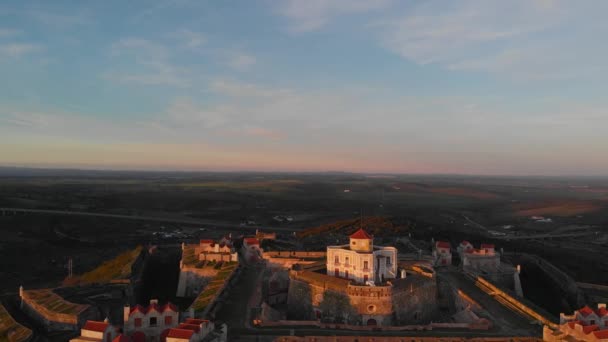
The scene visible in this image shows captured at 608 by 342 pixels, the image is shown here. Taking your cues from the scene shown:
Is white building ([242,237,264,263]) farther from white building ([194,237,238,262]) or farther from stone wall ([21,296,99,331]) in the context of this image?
stone wall ([21,296,99,331])

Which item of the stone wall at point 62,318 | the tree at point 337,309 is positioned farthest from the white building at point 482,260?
the stone wall at point 62,318

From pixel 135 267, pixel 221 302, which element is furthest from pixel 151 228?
pixel 221 302

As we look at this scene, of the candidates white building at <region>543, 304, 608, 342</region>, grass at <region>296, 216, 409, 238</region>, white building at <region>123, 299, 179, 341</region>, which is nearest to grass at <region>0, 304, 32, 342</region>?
white building at <region>123, 299, 179, 341</region>

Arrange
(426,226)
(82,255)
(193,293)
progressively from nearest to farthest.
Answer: (193,293) → (82,255) → (426,226)

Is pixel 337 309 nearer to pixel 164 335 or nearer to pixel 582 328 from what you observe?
pixel 164 335

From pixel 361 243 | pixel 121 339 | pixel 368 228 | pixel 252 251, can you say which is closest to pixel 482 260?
pixel 361 243

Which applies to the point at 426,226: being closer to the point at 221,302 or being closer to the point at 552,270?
the point at 552,270
